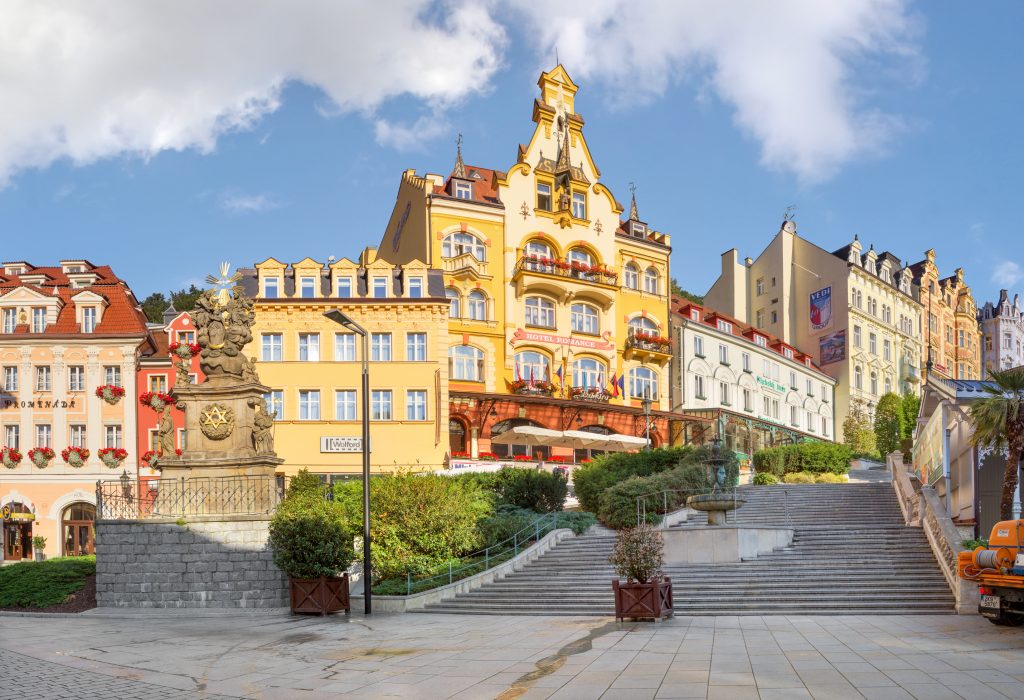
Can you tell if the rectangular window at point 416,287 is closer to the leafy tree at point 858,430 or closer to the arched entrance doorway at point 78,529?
the arched entrance doorway at point 78,529

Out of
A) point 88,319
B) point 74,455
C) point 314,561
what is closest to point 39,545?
point 74,455

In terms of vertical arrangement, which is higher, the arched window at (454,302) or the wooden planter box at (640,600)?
the arched window at (454,302)

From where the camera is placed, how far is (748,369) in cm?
6106

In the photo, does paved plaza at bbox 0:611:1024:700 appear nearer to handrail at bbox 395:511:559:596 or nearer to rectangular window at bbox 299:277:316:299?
handrail at bbox 395:511:559:596

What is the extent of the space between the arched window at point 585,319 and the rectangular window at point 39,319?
26.6 meters

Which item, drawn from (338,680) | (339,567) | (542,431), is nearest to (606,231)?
(542,431)

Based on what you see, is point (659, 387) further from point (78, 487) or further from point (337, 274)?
point (78, 487)

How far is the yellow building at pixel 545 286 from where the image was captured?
4819cm

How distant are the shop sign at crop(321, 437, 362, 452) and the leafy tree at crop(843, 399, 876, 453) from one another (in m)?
35.1

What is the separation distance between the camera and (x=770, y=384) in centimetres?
6319

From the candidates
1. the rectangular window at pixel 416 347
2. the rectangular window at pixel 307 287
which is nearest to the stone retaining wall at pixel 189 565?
the rectangular window at pixel 416 347

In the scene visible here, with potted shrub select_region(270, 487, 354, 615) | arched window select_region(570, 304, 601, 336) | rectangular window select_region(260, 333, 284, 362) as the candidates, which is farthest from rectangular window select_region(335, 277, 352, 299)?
potted shrub select_region(270, 487, 354, 615)

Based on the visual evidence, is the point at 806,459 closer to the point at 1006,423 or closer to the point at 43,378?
the point at 1006,423

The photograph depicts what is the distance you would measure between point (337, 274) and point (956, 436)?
27.2m
